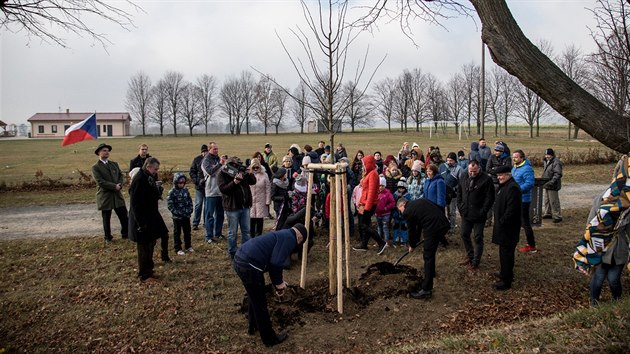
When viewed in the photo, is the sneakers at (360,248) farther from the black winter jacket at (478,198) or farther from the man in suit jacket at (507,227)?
the man in suit jacket at (507,227)

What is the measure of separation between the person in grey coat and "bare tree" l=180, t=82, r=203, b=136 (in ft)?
313

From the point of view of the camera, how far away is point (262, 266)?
529cm

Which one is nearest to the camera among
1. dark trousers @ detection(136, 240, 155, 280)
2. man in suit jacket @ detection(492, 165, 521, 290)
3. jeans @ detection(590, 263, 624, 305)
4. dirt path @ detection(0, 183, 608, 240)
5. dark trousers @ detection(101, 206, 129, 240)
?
jeans @ detection(590, 263, 624, 305)

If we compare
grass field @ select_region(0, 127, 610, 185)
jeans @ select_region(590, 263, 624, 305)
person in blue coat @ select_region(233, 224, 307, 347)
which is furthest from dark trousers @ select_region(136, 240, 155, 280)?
grass field @ select_region(0, 127, 610, 185)

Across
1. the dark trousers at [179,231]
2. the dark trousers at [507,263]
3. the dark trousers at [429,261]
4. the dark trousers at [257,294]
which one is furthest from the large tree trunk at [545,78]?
the dark trousers at [179,231]

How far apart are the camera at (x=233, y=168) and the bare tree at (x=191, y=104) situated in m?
95.7

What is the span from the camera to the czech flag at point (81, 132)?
44.7 feet

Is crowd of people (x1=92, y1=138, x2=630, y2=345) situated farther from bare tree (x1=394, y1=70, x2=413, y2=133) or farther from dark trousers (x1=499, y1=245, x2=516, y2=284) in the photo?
bare tree (x1=394, y1=70, x2=413, y2=133)

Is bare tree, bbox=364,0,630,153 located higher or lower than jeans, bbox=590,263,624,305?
higher

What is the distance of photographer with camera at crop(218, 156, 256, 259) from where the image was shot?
26.8ft

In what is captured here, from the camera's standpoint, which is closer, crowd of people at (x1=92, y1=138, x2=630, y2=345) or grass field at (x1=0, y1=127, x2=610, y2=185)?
crowd of people at (x1=92, y1=138, x2=630, y2=345)

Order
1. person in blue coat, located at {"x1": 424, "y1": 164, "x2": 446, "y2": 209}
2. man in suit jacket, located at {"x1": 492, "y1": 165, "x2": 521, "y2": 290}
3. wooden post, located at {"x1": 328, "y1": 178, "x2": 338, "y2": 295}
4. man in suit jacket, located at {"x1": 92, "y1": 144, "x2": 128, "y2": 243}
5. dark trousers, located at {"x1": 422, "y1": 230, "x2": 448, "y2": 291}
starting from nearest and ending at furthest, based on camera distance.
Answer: wooden post, located at {"x1": 328, "y1": 178, "x2": 338, "y2": 295} → dark trousers, located at {"x1": 422, "y1": 230, "x2": 448, "y2": 291} → man in suit jacket, located at {"x1": 492, "y1": 165, "x2": 521, "y2": 290} → person in blue coat, located at {"x1": 424, "y1": 164, "x2": 446, "y2": 209} → man in suit jacket, located at {"x1": 92, "y1": 144, "x2": 128, "y2": 243}

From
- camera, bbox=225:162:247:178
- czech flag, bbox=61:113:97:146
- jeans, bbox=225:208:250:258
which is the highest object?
czech flag, bbox=61:113:97:146

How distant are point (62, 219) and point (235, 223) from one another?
7654 mm
